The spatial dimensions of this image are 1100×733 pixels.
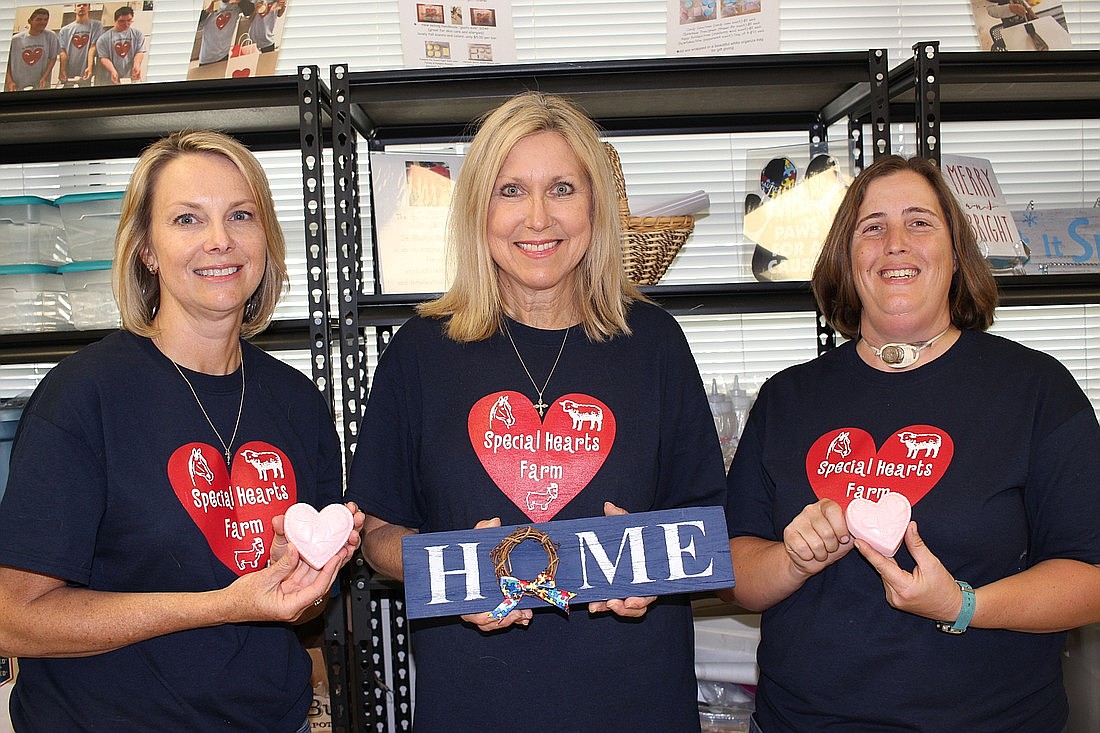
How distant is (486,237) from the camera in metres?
1.58

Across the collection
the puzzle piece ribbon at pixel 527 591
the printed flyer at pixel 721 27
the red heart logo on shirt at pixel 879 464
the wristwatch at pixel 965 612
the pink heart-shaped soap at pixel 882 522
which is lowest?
the wristwatch at pixel 965 612

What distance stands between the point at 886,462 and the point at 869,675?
1.16ft

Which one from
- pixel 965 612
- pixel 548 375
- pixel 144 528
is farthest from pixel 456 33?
Answer: pixel 965 612

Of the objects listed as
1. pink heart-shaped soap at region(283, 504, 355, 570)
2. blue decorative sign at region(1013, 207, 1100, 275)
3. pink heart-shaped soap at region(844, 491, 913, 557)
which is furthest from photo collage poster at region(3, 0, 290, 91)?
blue decorative sign at region(1013, 207, 1100, 275)

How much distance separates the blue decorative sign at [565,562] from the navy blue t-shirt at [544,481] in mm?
129

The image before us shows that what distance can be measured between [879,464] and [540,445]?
583 mm

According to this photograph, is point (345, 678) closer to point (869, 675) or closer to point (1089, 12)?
point (869, 675)

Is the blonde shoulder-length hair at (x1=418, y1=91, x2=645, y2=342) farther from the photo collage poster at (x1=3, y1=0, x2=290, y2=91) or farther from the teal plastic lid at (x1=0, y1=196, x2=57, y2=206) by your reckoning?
the teal plastic lid at (x1=0, y1=196, x2=57, y2=206)

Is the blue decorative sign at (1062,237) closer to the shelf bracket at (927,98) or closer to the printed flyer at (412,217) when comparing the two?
the shelf bracket at (927,98)

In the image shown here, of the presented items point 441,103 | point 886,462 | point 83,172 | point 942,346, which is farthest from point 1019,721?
point 83,172

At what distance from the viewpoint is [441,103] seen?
2.12m

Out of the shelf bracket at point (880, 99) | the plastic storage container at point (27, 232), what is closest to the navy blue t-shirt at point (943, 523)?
the shelf bracket at point (880, 99)

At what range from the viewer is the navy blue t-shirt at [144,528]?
4.29ft

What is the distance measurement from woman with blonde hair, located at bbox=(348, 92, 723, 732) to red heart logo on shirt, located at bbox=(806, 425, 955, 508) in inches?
7.6
